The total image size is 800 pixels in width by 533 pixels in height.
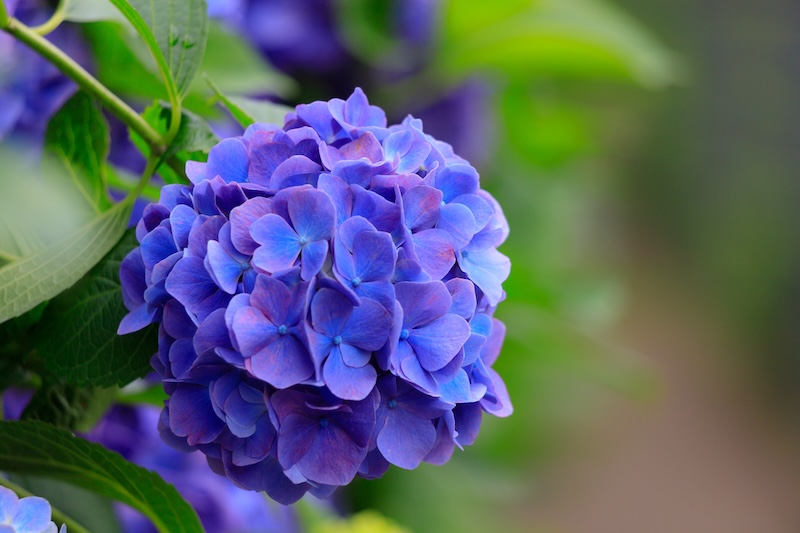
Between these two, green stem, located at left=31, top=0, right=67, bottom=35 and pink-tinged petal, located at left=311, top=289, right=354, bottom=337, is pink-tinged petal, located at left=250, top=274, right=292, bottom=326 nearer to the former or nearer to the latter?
pink-tinged petal, located at left=311, top=289, right=354, bottom=337

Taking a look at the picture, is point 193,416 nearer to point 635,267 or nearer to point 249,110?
point 249,110

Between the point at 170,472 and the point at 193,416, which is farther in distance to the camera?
the point at 170,472

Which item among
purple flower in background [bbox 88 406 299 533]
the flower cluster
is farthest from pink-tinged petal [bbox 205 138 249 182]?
purple flower in background [bbox 88 406 299 533]

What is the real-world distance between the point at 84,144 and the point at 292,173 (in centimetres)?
8

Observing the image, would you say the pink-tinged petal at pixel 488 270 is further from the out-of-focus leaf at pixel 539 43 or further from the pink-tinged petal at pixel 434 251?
the out-of-focus leaf at pixel 539 43

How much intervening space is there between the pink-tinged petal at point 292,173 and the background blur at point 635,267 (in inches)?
14.2

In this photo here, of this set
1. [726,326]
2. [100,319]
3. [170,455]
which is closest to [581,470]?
[726,326]

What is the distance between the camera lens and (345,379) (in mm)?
187

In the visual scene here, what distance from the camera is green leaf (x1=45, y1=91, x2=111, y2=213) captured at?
0.80ft

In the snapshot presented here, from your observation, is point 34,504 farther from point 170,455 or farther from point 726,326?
point 726,326

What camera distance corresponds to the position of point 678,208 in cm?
243

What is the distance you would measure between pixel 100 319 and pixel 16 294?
0.08 ft

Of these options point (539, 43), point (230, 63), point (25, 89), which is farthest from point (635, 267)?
point (25, 89)

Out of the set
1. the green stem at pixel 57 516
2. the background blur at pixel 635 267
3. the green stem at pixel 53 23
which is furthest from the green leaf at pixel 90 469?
the background blur at pixel 635 267
